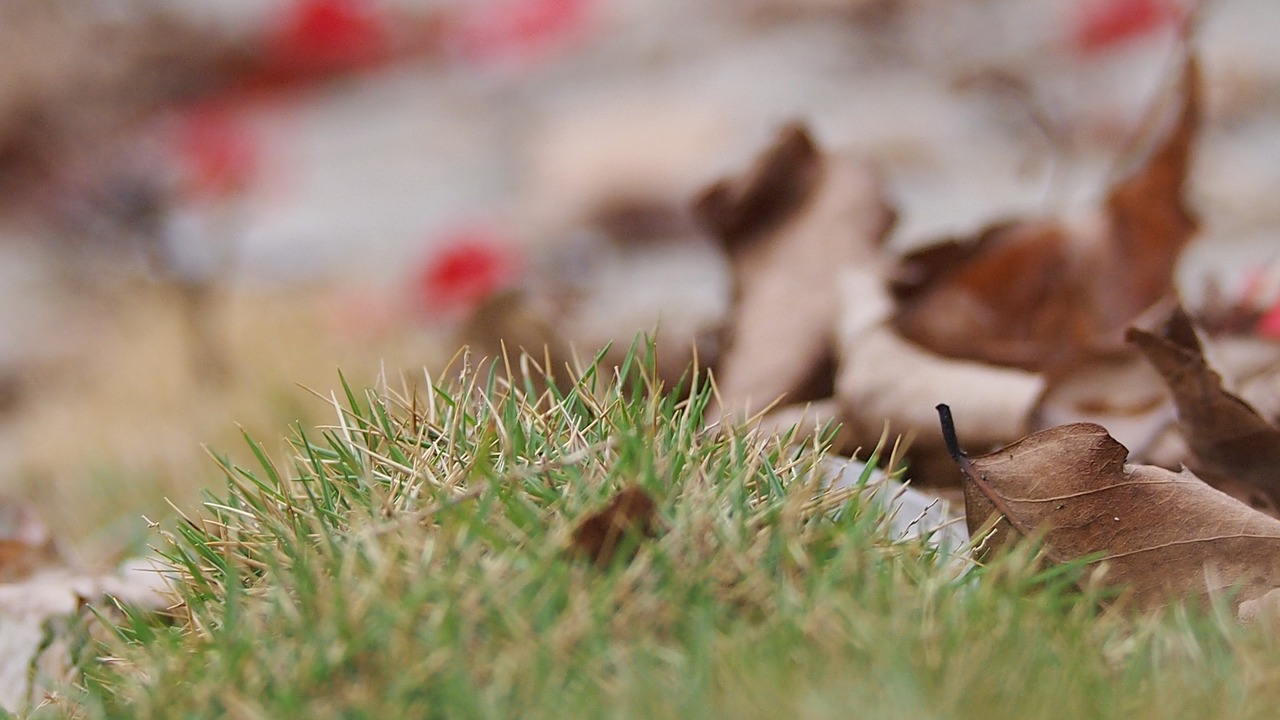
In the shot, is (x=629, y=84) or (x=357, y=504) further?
(x=629, y=84)

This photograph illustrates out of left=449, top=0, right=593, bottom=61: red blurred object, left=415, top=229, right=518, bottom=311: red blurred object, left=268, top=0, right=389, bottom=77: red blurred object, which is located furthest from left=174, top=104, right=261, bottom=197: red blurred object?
left=268, top=0, right=389, bottom=77: red blurred object

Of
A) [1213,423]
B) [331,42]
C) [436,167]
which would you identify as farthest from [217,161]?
[1213,423]

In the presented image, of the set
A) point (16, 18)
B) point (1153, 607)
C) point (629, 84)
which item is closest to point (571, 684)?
point (1153, 607)

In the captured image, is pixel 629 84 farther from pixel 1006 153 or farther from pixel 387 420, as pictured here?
pixel 387 420

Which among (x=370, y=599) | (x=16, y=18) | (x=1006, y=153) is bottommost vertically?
(x=1006, y=153)

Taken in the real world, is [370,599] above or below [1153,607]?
above

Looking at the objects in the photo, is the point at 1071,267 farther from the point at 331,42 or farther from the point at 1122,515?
the point at 331,42

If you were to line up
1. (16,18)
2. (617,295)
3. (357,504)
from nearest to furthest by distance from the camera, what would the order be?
(357,504), (617,295), (16,18)
